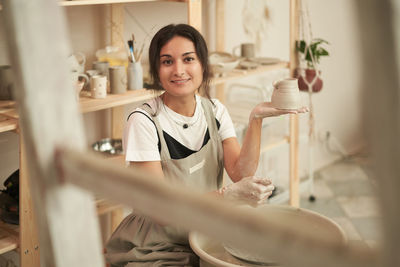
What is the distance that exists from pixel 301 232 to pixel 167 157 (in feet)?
4.60

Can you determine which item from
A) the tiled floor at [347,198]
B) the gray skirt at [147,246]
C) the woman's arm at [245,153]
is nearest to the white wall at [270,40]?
the tiled floor at [347,198]

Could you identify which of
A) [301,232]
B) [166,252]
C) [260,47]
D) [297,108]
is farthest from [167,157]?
[260,47]

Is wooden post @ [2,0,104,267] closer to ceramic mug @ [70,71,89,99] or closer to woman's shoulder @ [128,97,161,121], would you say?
woman's shoulder @ [128,97,161,121]

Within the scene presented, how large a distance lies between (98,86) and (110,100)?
70 millimetres

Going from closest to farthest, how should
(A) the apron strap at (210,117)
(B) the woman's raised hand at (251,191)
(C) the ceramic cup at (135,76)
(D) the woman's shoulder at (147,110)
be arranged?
(B) the woman's raised hand at (251,191)
(D) the woman's shoulder at (147,110)
(A) the apron strap at (210,117)
(C) the ceramic cup at (135,76)

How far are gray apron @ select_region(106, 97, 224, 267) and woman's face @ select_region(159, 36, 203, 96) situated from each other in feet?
0.37

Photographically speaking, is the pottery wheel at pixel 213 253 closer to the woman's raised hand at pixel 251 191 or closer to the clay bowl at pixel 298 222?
the clay bowl at pixel 298 222

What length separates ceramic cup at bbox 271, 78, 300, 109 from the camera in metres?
1.73

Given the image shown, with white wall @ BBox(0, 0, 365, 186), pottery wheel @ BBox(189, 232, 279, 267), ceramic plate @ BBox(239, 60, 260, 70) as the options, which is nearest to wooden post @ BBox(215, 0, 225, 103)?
white wall @ BBox(0, 0, 365, 186)

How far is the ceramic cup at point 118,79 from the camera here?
7.04 ft

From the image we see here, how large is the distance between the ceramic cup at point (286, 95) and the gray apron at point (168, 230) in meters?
0.24

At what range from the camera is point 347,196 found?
348 centimetres

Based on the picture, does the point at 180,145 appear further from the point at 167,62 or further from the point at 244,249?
the point at 244,249

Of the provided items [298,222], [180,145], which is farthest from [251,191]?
[180,145]
